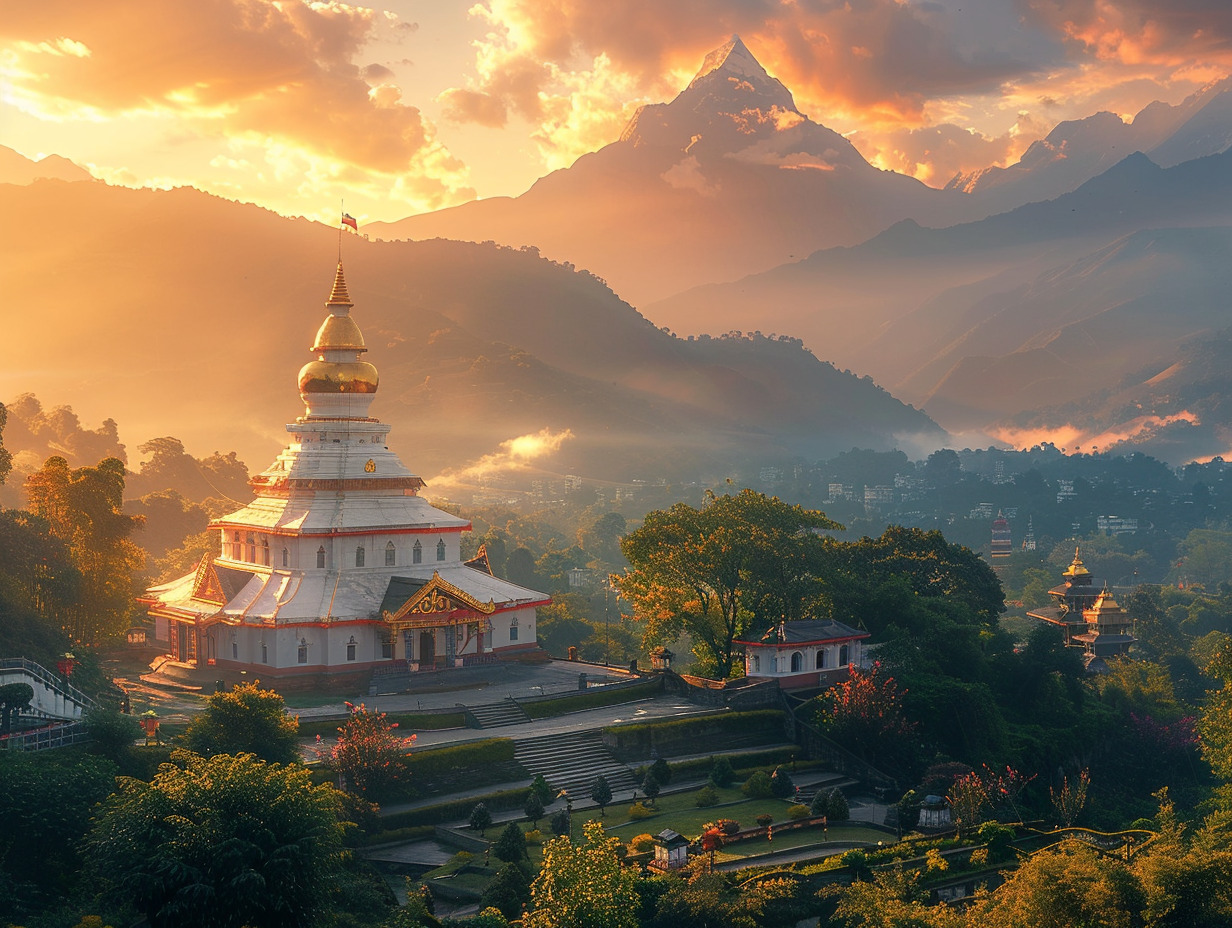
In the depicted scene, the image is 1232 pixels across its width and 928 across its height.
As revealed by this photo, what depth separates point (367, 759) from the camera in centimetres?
4034

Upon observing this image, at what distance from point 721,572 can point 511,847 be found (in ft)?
70.3

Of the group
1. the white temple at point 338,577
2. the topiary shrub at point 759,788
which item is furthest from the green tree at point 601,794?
the white temple at point 338,577

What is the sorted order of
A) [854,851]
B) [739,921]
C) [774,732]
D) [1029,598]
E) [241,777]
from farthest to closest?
1. [1029,598]
2. [774,732]
3. [854,851]
4. [739,921]
5. [241,777]

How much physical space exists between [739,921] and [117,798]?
13.7 m

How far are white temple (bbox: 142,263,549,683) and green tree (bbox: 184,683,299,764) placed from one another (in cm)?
1401

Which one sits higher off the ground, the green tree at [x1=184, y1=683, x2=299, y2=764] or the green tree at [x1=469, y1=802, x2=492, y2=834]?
the green tree at [x1=184, y1=683, x2=299, y2=764]

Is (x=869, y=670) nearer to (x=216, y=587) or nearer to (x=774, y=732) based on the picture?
A: (x=774, y=732)

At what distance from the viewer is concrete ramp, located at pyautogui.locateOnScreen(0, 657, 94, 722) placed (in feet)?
Answer: 131

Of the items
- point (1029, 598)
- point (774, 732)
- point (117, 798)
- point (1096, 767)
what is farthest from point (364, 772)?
point (1029, 598)

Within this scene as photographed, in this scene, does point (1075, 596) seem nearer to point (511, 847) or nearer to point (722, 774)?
point (722, 774)

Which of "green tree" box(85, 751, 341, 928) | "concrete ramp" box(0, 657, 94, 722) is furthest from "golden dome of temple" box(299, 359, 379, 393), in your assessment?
"green tree" box(85, 751, 341, 928)

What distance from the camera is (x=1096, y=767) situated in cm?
5497

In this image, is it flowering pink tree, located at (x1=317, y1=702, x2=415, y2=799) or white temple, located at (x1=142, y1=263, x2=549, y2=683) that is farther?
white temple, located at (x1=142, y1=263, x2=549, y2=683)

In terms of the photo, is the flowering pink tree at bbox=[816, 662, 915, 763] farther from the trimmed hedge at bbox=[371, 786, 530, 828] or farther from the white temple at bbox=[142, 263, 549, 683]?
the white temple at bbox=[142, 263, 549, 683]
